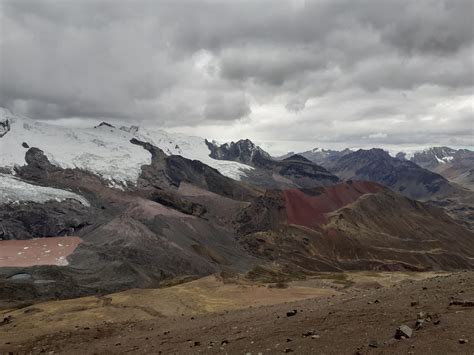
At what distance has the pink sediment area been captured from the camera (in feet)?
531

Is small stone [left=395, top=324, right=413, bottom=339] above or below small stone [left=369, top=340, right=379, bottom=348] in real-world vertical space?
above

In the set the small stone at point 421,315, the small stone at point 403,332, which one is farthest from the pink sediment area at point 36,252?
the small stone at point 403,332

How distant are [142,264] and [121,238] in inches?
902

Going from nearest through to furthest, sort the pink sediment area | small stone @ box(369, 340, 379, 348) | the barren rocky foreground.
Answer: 1. small stone @ box(369, 340, 379, 348)
2. the barren rocky foreground
3. the pink sediment area

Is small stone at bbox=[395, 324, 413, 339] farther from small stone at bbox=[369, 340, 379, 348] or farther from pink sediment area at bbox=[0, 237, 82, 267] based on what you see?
pink sediment area at bbox=[0, 237, 82, 267]

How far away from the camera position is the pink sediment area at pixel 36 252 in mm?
161750

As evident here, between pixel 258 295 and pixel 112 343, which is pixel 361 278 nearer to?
pixel 258 295

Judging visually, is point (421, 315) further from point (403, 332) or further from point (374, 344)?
point (374, 344)

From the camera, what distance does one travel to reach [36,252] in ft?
592

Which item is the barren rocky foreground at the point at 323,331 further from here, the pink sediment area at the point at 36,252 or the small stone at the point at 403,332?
the pink sediment area at the point at 36,252

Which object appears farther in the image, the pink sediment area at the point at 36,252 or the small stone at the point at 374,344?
the pink sediment area at the point at 36,252

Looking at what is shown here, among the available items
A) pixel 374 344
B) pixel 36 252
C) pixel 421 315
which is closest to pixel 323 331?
pixel 374 344

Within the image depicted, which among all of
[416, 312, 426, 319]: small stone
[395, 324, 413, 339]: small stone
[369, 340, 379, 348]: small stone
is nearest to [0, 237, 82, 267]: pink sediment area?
[416, 312, 426, 319]: small stone

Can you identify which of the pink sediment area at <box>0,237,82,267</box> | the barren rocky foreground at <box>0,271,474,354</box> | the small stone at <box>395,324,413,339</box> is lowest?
the pink sediment area at <box>0,237,82,267</box>
